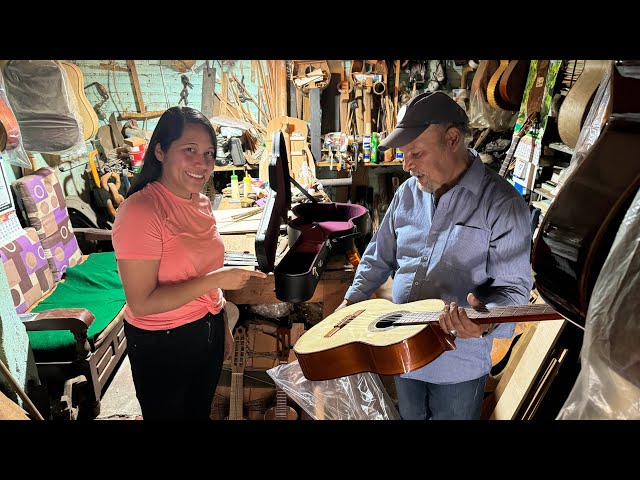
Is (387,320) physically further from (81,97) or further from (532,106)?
(81,97)

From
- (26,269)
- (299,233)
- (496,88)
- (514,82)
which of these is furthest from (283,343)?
(496,88)

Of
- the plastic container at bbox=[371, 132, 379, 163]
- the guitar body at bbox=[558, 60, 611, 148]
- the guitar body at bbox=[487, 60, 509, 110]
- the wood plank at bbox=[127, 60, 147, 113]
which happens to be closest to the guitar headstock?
the guitar body at bbox=[558, 60, 611, 148]

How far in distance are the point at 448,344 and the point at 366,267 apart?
0.60 m

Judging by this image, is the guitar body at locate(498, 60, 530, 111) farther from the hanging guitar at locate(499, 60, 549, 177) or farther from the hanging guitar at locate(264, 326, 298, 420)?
the hanging guitar at locate(264, 326, 298, 420)

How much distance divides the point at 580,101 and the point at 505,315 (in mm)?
2189

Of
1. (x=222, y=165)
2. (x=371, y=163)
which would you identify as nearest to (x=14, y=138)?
(x=222, y=165)

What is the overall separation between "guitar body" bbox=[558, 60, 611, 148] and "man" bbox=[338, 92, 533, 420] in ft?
4.97

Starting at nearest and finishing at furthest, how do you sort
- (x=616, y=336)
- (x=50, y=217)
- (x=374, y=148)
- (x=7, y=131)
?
(x=616, y=336) < (x=7, y=131) < (x=50, y=217) < (x=374, y=148)

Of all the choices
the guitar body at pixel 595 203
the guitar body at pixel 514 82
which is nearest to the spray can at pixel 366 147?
the guitar body at pixel 514 82

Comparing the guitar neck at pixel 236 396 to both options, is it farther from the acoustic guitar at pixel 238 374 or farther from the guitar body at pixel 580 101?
the guitar body at pixel 580 101

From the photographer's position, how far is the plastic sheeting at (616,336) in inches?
22.1

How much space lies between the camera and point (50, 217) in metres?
3.28

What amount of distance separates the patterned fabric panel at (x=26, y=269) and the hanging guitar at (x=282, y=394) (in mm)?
1687
